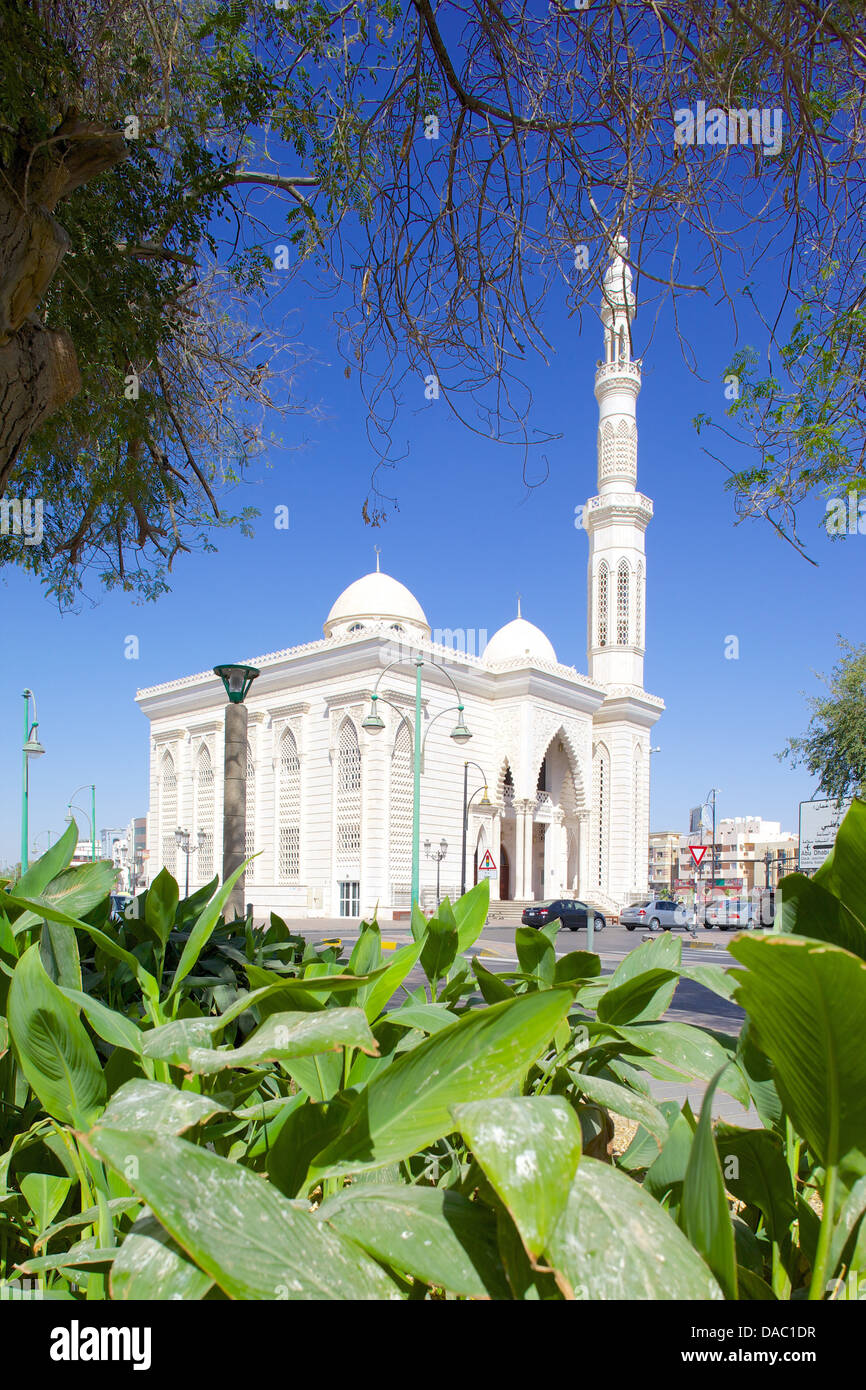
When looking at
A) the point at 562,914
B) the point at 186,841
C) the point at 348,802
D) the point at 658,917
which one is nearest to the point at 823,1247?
the point at 562,914

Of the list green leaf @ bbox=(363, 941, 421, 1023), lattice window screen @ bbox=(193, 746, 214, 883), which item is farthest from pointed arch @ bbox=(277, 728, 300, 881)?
green leaf @ bbox=(363, 941, 421, 1023)

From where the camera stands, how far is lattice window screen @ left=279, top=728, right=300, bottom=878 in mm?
33188

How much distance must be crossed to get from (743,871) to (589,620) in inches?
1103

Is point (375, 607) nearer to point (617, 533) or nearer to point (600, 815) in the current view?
point (617, 533)

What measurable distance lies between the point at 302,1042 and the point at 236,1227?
0.15 metres

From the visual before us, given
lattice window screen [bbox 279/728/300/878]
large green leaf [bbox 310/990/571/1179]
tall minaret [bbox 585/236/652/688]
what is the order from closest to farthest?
large green leaf [bbox 310/990/571/1179] → lattice window screen [bbox 279/728/300/878] → tall minaret [bbox 585/236/652/688]

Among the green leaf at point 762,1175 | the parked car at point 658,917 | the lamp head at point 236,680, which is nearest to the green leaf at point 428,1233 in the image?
the green leaf at point 762,1175

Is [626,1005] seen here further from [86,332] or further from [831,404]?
[86,332]

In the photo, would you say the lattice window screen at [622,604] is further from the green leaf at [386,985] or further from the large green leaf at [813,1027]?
the large green leaf at [813,1027]

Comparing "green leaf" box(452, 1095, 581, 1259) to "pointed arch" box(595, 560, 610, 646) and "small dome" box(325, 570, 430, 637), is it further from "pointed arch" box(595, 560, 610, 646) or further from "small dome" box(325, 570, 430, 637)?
"pointed arch" box(595, 560, 610, 646)

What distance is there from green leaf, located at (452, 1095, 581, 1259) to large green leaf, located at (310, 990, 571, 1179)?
76mm

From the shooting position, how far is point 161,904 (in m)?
1.61

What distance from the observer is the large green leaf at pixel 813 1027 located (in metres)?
0.62
